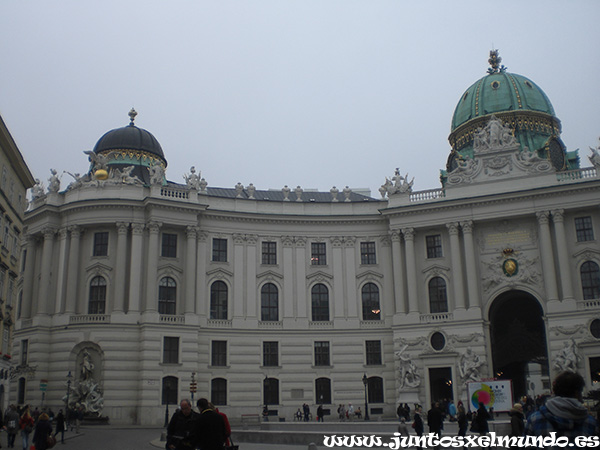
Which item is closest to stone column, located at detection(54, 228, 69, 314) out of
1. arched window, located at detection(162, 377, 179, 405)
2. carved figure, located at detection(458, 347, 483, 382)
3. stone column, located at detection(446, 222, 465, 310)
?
arched window, located at detection(162, 377, 179, 405)

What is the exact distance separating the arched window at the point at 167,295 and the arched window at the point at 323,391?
532 inches

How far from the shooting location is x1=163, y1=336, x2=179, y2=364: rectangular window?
52.7 m

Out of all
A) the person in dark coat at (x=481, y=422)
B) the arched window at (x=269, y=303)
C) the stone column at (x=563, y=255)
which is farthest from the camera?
the arched window at (x=269, y=303)

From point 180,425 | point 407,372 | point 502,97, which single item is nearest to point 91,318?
point 407,372

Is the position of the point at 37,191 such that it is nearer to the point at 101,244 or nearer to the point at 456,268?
the point at 101,244

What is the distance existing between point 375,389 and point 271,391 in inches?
340

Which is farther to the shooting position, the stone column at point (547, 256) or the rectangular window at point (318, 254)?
the rectangular window at point (318, 254)

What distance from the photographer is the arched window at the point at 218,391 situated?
2120 inches

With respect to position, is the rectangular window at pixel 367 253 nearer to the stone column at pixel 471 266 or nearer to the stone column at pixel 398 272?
the stone column at pixel 398 272

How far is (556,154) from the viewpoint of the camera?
66.4 meters

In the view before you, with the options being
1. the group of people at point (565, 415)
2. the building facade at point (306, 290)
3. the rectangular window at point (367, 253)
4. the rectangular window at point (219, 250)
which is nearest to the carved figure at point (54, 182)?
the building facade at point (306, 290)

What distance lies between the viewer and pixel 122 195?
182 feet

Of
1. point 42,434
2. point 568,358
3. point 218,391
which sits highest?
point 568,358

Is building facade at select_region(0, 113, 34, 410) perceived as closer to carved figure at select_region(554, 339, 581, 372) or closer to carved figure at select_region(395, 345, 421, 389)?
carved figure at select_region(395, 345, 421, 389)
